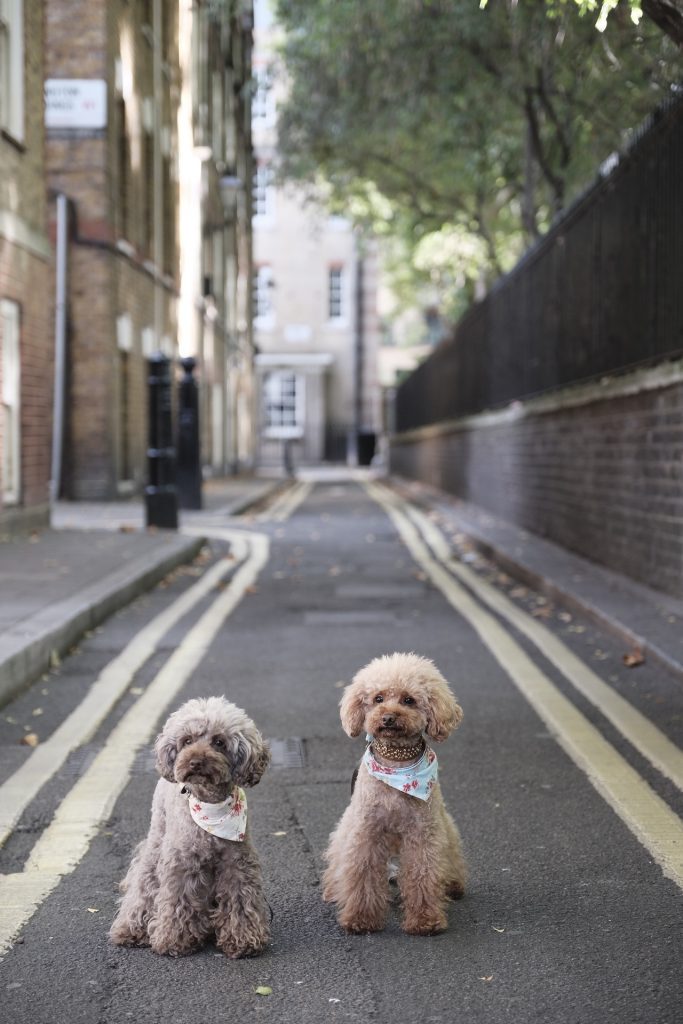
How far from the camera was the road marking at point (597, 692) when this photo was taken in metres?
5.82

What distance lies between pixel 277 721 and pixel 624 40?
9991mm

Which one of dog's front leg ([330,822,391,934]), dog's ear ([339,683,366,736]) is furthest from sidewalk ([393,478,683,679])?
dog's ear ([339,683,366,736])

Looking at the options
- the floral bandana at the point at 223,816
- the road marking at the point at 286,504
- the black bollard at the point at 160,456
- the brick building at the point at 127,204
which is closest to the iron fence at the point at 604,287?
the road marking at the point at 286,504

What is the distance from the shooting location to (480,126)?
25.1 metres

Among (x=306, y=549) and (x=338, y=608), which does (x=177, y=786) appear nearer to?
(x=338, y=608)

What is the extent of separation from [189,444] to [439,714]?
18.8 metres

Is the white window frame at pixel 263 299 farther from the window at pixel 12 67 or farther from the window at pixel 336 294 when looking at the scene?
the window at pixel 12 67

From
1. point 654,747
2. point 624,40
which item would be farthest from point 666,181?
point 654,747

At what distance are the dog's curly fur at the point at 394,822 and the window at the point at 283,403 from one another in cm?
5468

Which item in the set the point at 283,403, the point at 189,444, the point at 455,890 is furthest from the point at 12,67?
the point at 283,403

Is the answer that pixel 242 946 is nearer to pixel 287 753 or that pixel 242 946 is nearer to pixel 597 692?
pixel 287 753

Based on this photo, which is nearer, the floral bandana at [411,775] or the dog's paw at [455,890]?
the floral bandana at [411,775]

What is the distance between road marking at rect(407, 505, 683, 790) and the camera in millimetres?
5824

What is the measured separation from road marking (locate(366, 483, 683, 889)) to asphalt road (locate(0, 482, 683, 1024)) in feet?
0.05
